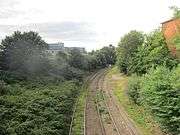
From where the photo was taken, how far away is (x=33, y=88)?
170 feet

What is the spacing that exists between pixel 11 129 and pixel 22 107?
27.2ft

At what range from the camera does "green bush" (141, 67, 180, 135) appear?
95.4 feet

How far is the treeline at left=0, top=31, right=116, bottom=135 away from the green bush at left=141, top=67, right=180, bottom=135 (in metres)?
7.98

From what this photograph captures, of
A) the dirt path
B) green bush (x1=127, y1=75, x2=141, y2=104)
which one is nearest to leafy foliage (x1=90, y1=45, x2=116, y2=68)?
the dirt path

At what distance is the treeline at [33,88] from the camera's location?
A: 31.8m

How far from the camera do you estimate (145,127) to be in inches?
1395

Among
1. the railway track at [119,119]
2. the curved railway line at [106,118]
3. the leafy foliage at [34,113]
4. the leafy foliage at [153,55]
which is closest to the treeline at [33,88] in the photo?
the leafy foliage at [34,113]

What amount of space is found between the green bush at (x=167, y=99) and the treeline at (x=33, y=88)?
314 inches

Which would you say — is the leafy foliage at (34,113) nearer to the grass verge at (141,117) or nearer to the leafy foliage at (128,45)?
the grass verge at (141,117)

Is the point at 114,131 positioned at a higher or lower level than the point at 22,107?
lower

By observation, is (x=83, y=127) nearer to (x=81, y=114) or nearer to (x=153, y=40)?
(x=81, y=114)

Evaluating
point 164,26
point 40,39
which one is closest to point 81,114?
point 164,26

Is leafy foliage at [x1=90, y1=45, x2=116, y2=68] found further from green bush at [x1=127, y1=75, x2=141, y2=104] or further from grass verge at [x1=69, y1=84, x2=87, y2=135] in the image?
green bush at [x1=127, y1=75, x2=141, y2=104]

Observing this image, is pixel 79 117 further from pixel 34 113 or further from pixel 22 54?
pixel 22 54
